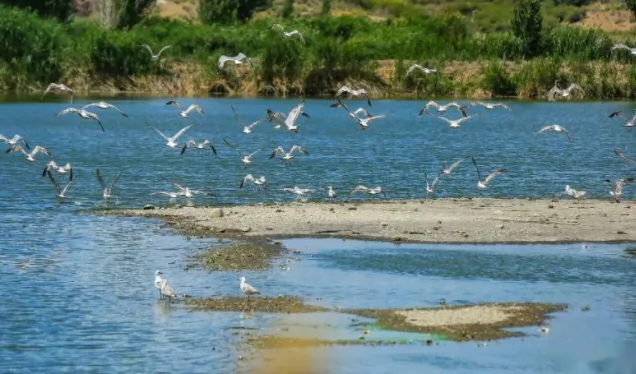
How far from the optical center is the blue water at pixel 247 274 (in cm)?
1916

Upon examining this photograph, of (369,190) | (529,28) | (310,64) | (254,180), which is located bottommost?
(310,64)

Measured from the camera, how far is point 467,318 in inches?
821

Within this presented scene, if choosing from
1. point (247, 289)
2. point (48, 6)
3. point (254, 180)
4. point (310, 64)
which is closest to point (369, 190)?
point (254, 180)

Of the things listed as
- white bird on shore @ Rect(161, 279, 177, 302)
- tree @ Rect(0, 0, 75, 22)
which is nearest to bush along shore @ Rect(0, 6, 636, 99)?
tree @ Rect(0, 0, 75, 22)

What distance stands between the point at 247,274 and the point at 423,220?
246 inches

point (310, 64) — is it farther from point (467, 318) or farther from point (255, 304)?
point (467, 318)

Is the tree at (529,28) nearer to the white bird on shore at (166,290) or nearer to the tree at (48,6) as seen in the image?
the tree at (48,6)

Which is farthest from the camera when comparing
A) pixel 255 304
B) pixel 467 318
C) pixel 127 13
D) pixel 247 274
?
pixel 127 13

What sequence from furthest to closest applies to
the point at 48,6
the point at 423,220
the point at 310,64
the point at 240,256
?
the point at 48,6 < the point at 310,64 < the point at 423,220 < the point at 240,256

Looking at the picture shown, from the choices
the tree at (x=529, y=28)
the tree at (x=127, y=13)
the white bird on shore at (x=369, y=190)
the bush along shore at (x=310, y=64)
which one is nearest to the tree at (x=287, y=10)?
the tree at (x=127, y=13)

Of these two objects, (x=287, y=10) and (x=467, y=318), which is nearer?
(x=467, y=318)

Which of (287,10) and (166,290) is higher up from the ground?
(166,290)

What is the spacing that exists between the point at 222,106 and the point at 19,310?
49.7 m

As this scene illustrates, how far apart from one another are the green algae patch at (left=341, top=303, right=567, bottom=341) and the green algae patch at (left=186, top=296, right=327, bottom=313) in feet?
2.31
